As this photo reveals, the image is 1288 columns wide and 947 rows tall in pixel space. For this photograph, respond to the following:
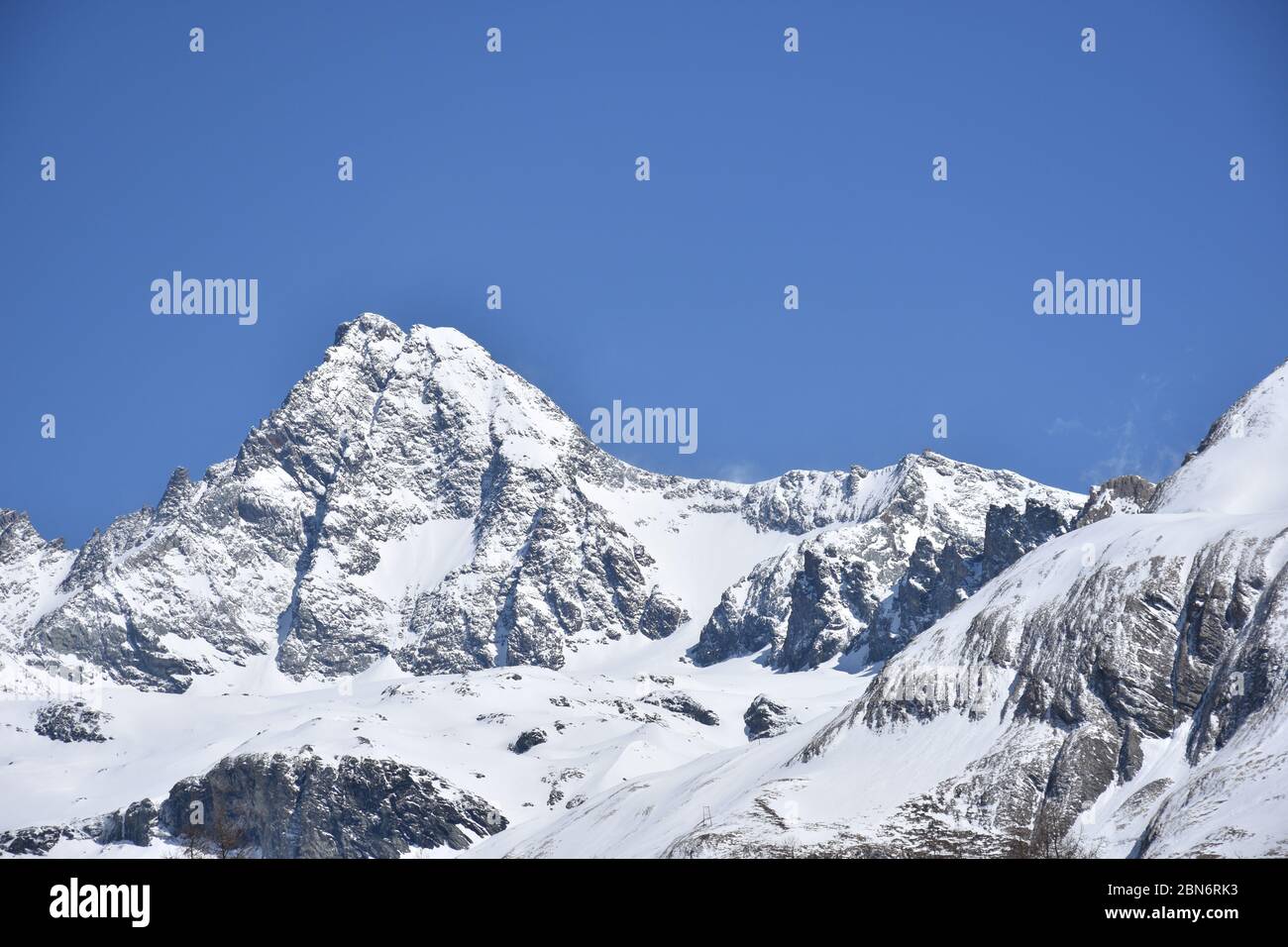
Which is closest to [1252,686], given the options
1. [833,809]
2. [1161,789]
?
[1161,789]

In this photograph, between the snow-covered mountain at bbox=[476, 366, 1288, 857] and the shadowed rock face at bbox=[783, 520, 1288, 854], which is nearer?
the snow-covered mountain at bbox=[476, 366, 1288, 857]

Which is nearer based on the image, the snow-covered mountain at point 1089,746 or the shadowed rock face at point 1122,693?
the snow-covered mountain at point 1089,746

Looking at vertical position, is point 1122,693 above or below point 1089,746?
above

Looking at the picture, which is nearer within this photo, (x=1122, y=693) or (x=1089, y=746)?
(x=1089, y=746)
